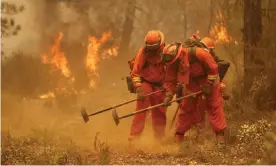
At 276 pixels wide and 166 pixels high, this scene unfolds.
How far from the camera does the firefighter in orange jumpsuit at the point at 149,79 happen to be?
8.44 metres

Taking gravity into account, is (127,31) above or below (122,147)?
above

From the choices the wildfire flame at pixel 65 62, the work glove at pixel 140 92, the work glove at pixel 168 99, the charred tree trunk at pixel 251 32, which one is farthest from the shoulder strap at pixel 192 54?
the wildfire flame at pixel 65 62

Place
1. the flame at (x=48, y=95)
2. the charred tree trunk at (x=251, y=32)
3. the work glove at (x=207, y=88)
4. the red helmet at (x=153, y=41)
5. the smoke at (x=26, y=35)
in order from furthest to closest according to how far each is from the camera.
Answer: the smoke at (x=26, y=35) → the flame at (x=48, y=95) → the charred tree trunk at (x=251, y=32) → the red helmet at (x=153, y=41) → the work glove at (x=207, y=88)

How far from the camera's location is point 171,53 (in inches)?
313

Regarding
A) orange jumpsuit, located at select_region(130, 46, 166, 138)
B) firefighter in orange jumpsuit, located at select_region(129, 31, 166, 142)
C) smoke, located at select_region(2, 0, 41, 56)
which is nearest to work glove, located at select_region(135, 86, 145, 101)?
firefighter in orange jumpsuit, located at select_region(129, 31, 166, 142)

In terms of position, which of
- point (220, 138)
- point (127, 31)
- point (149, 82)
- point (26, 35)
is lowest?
point (220, 138)

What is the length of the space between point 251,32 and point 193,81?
2134 millimetres

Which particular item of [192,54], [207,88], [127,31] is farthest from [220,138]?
[127,31]

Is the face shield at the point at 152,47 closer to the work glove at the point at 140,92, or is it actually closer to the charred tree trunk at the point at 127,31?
the work glove at the point at 140,92

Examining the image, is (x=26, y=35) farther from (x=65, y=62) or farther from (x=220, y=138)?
(x=220, y=138)

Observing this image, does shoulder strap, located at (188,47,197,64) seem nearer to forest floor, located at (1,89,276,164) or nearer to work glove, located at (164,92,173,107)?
work glove, located at (164,92,173,107)

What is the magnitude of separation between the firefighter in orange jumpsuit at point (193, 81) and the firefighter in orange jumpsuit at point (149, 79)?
1.39 ft

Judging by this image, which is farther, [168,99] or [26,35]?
[26,35]

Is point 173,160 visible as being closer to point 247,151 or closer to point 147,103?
point 247,151
